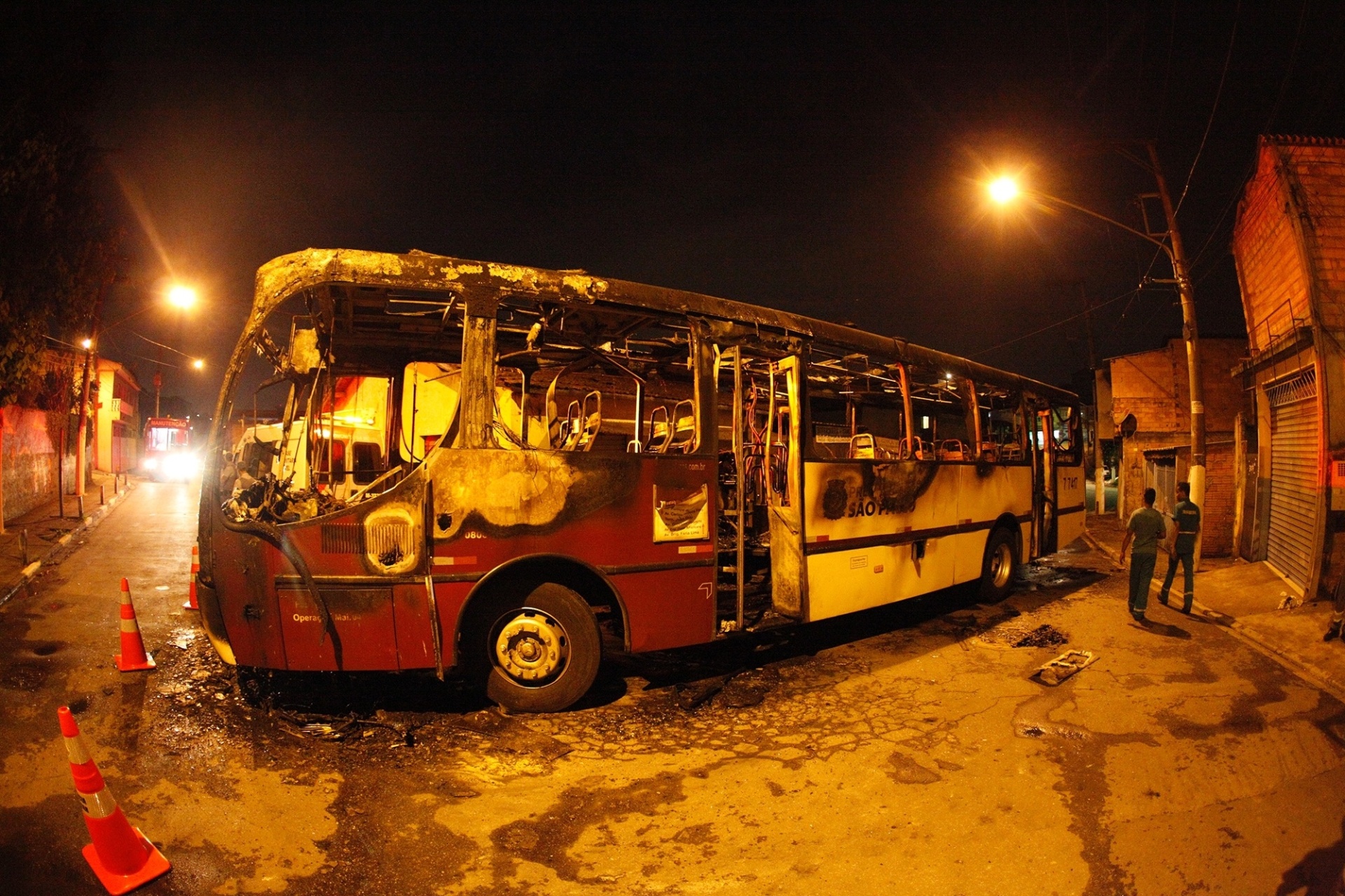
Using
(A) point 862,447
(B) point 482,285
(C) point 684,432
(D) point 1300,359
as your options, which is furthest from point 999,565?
(B) point 482,285

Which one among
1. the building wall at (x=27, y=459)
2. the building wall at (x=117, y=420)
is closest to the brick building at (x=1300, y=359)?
the building wall at (x=27, y=459)

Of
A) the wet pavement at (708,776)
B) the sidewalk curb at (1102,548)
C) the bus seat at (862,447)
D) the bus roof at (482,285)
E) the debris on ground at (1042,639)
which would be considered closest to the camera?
the wet pavement at (708,776)

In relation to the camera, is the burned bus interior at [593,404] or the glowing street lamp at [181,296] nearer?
the burned bus interior at [593,404]

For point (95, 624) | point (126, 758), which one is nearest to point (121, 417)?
point (95, 624)

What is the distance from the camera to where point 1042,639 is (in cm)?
744

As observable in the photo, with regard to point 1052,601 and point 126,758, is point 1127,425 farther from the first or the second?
point 126,758

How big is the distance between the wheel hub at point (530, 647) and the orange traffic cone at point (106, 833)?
7.27ft

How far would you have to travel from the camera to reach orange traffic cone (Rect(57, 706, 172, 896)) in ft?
9.68

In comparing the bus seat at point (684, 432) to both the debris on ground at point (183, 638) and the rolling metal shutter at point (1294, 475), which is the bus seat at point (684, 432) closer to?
the debris on ground at point (183, 638)

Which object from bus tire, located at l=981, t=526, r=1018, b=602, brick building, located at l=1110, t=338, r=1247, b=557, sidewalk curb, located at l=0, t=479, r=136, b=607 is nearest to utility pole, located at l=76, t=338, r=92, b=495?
sidewalk curb, located at l=0, t=479, r=136, b=607

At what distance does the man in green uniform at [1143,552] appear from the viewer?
8.16m

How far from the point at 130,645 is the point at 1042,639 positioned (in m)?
8.89

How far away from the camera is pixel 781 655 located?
687cm

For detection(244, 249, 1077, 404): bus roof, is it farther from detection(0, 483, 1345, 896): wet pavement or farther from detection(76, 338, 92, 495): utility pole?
detection(76, 338, 92, 495): utility pole
